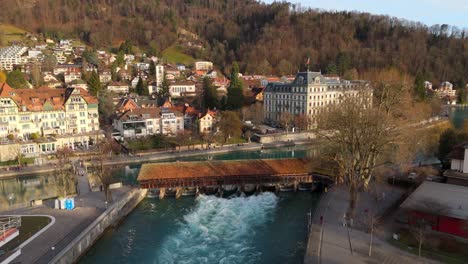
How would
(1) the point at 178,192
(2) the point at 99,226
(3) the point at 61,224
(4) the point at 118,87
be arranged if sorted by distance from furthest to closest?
(4) the point at 118,87 < (1) the point at 178,192 < (2) the point at 99,226 < (3) the point at 61,224

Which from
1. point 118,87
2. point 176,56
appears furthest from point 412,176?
point 176,56

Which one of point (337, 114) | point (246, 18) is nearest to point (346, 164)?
point (337, 114)

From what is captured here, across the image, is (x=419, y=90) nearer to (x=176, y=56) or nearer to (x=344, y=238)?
(x=344, y=238)

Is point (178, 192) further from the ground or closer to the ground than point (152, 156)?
closer to the ground

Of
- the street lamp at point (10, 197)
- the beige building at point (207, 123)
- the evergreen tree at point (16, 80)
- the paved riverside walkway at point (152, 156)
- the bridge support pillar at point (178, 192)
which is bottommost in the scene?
the street lamp at point (10, 197)

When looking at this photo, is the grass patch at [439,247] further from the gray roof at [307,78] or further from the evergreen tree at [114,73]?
the evergreen tree at [114,73]

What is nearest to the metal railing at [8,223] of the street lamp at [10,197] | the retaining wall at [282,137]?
the street lamp at [10,197]

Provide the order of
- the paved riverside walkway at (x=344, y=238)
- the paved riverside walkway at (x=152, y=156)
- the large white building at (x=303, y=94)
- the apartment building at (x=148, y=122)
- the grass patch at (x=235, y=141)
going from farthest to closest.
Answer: the large white building at (x=303, y=94) < the grass patch at (x=235, y=141) < the apartment building at (x=148, y=122) < the paved riverside walkway at (x=152, y=156) < the paved riverside walkway at (x=344, y=238)

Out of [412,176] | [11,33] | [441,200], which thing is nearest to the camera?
[441,200]
